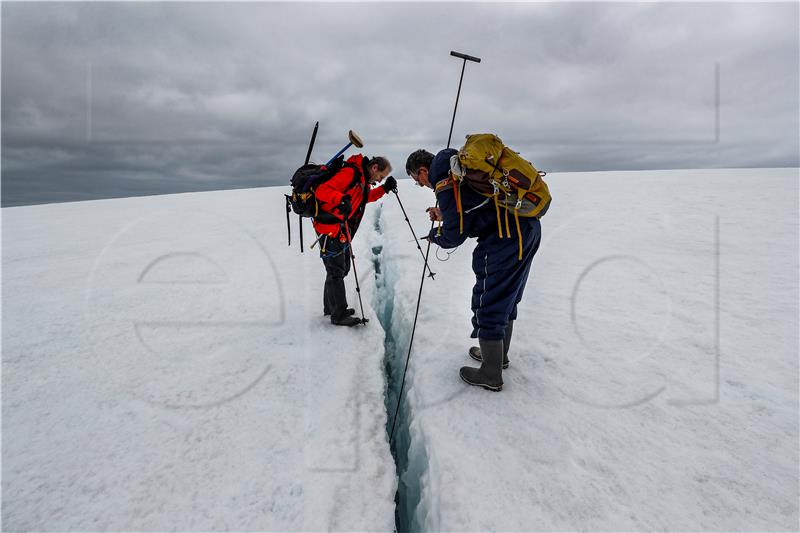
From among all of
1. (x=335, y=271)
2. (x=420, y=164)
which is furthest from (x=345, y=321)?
(x=420, y=164)

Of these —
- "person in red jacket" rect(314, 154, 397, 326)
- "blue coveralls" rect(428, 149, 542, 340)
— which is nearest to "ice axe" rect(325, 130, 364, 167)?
"person in red jacket" rect(314, 154, 397, 326)

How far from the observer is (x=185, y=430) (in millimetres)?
2211

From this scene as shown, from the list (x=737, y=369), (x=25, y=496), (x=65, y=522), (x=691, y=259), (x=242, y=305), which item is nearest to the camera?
(x=65, y=522)

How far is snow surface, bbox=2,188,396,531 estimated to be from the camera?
1.74 meters

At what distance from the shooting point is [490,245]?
2471mm

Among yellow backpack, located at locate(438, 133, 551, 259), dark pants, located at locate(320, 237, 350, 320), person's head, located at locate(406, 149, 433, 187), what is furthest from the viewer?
dark pants, located at locate(320, 237, 350, 320)

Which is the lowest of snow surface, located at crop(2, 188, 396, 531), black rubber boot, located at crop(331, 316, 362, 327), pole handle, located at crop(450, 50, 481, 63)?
snow surface, located at crop(2, 188, 396, 531)

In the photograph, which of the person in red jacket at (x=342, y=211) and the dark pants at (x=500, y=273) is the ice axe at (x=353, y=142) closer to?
the person in red jacket at (x=342, y=211)

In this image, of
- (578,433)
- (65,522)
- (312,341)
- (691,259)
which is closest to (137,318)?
(312,341)

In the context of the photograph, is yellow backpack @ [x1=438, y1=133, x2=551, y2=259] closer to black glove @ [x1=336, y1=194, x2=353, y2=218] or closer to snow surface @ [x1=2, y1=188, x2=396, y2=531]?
black glove @ [x1=336, y1=194, x2=353, y2=218]

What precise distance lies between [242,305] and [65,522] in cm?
274

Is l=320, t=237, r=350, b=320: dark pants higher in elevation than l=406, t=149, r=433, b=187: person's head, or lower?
lower

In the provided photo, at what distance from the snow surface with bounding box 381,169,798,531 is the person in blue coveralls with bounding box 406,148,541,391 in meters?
0.37

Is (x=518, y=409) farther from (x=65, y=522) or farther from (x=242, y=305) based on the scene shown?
(x=242, y=305)
